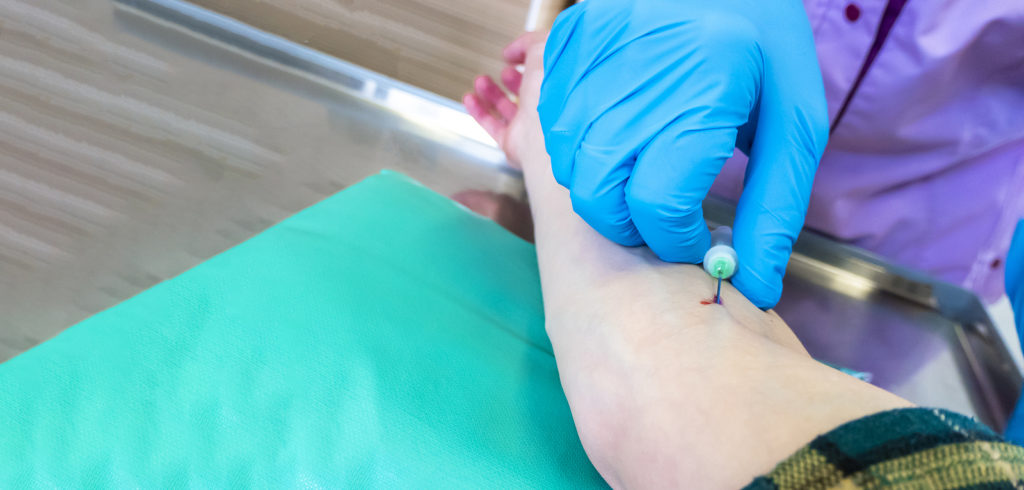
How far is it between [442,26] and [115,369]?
42.3 inches

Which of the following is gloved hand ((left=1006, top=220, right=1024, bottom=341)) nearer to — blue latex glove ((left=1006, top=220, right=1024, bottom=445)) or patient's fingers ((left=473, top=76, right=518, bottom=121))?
blue latex glove ((left=1006, top=220, right=1024, bottom=445))

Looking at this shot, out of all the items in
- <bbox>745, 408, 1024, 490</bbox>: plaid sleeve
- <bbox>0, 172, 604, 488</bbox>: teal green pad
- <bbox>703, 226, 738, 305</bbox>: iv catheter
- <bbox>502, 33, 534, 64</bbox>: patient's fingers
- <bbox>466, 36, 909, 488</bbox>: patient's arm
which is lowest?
<bbox>0, 172, 604, 488</bbox>: teal green pad

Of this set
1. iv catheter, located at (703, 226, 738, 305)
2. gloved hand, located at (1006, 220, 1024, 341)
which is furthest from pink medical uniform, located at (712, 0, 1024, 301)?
iv catheter, located at (703, 226, 738, 305)

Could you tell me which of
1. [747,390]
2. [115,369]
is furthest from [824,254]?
[115,369]

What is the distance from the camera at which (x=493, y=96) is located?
142 centimetres

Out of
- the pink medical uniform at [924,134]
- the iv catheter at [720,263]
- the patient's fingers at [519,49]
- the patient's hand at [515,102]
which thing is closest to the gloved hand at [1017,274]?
the pink medical uniform at [924,134]

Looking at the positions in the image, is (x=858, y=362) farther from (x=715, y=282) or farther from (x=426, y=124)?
(x=426, y=124)

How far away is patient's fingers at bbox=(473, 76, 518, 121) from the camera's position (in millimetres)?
1381

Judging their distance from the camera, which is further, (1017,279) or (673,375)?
(1017,279)

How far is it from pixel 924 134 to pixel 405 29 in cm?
107

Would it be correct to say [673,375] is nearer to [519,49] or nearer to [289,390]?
[289,390]

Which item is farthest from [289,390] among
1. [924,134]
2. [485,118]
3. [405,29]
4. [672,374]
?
[924,134]

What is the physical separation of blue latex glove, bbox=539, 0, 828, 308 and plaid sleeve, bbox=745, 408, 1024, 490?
Result: 350mm

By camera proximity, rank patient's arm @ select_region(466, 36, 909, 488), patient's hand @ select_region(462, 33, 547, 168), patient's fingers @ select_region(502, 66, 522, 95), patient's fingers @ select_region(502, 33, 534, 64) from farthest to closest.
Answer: patient's fingers @ select_region(502, 66, 522, 95) → patient's fingers @ select_region(502, 33, 534, 64) → patient's hand @ select_region(462, 33, 547, 168) → patient's arm @ select_region(466, 36, 909, 488)
